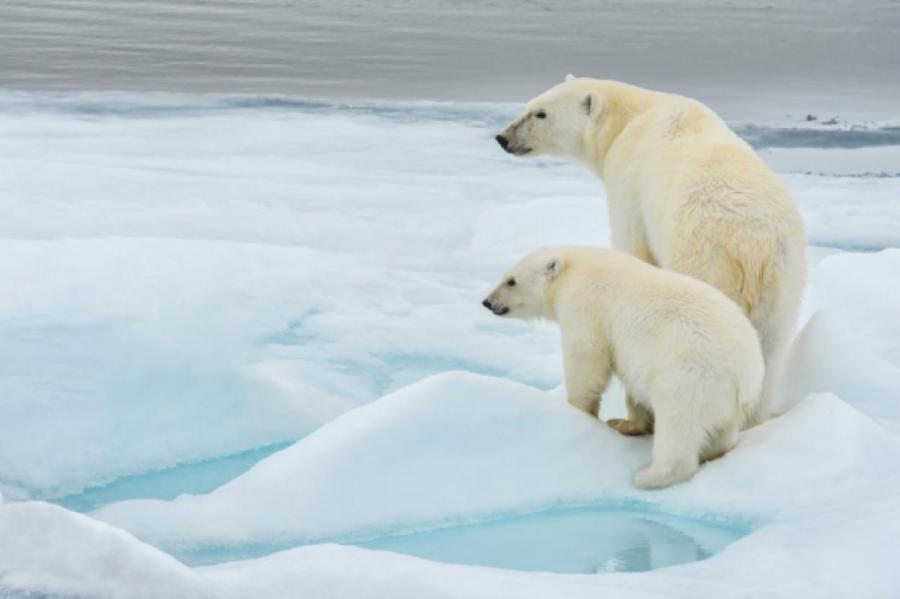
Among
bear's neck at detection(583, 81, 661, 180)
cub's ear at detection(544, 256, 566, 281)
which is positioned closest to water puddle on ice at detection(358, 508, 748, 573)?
cub's ear at detection(544, 256, 566, 281)

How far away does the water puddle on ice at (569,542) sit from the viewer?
3.05 metres

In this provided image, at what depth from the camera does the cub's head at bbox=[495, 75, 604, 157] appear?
4.37 metres

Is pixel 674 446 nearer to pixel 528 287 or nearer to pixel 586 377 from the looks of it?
pixel 586 377

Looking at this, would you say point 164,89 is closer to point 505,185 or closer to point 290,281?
point 505,185

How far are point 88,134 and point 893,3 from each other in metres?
14.7

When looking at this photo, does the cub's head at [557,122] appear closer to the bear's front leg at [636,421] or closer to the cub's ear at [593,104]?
the cub's ear at [593,104]

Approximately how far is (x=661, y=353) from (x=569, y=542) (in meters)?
0.54

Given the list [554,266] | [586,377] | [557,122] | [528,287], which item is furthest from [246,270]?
[586,377]

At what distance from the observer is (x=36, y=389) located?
3.91 meters

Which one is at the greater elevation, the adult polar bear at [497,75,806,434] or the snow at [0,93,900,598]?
the adult polar bear at [497,75,806,434]

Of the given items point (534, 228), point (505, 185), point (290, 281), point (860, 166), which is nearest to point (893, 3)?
point (860, 166)

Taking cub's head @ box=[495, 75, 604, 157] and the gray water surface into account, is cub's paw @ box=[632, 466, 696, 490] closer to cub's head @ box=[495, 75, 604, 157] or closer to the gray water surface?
cub's head @ box=[495, 75, 604, 157]

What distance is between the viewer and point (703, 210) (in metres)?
3.57

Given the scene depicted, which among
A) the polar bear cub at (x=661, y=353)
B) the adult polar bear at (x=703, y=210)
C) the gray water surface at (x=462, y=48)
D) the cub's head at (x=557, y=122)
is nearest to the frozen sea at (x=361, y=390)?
the polar bear cub at (x=661, y=353)
